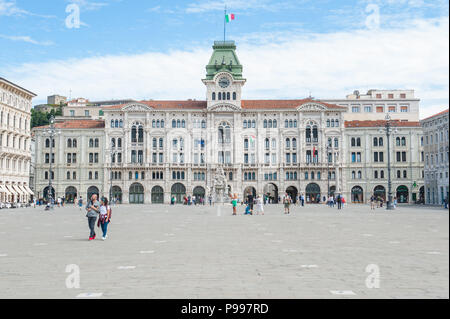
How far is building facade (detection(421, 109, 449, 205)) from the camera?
66.4m

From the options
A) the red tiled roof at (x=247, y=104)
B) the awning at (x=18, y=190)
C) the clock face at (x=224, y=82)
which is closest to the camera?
the awning at (x=18, y=190)

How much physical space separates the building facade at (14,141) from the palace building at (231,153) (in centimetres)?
1701

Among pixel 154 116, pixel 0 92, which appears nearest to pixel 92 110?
pixel 154 116

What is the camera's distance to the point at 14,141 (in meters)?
68.3

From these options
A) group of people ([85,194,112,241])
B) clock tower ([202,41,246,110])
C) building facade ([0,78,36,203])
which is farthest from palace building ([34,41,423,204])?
group of people ([85,194,112,241])

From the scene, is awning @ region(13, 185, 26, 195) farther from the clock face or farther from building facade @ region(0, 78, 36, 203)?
the clock face

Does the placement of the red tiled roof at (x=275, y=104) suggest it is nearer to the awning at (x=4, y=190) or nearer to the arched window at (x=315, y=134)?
the arched window at (x=315, y=134)

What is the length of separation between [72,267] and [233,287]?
4550mm

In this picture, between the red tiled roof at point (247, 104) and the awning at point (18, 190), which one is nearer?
the awning at point (18, 190)

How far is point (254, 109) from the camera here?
289ft

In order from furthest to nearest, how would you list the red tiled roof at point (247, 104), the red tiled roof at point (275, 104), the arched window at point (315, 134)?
the red tiled roof at point (247, 104), the red tiled roof at point (275, 104), the arched window at point (315, 134)

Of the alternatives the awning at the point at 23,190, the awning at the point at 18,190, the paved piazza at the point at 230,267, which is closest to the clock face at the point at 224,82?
the awning at the point at 23,190

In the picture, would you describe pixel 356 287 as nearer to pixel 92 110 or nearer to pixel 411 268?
pixel 411 268

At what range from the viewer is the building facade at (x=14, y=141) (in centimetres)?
6397
